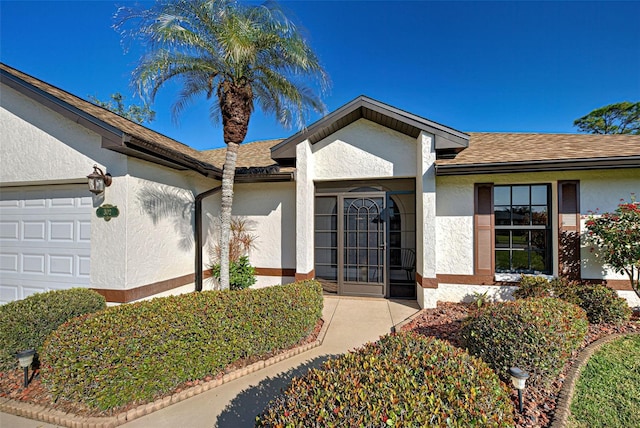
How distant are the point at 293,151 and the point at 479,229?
5593mm

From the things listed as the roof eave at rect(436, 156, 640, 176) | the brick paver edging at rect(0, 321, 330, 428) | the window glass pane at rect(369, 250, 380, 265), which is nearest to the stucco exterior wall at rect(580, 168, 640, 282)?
the roof eave at rect(436, 156, 640, 176)

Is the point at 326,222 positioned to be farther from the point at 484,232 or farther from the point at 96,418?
the point at 96,418

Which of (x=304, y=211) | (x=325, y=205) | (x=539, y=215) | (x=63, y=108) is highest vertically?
(x=63, y=108)

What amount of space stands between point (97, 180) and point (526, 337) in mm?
8049

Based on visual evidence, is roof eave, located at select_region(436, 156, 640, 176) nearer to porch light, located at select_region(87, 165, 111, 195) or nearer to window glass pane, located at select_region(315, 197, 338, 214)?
window glass pane, located at select_region(315, 197, 338, 214)

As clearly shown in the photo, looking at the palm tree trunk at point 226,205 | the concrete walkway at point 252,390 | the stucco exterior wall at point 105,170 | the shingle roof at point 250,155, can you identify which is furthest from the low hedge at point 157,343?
the shingle roof at point 250,155

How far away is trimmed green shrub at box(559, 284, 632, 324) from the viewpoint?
5.06 metres

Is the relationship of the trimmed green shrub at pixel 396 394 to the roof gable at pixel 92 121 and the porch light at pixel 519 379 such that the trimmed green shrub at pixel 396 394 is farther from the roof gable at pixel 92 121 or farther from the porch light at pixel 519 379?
the roof gable at pixel 92 121

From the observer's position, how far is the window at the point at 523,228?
6641 millimetres

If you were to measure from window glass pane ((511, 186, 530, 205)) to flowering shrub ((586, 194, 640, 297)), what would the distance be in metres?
1.30

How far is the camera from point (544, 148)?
725 centimetres

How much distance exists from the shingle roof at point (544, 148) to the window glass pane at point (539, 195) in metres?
0.84

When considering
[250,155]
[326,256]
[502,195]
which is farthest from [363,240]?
[250,155]

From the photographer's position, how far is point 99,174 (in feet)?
17.2
